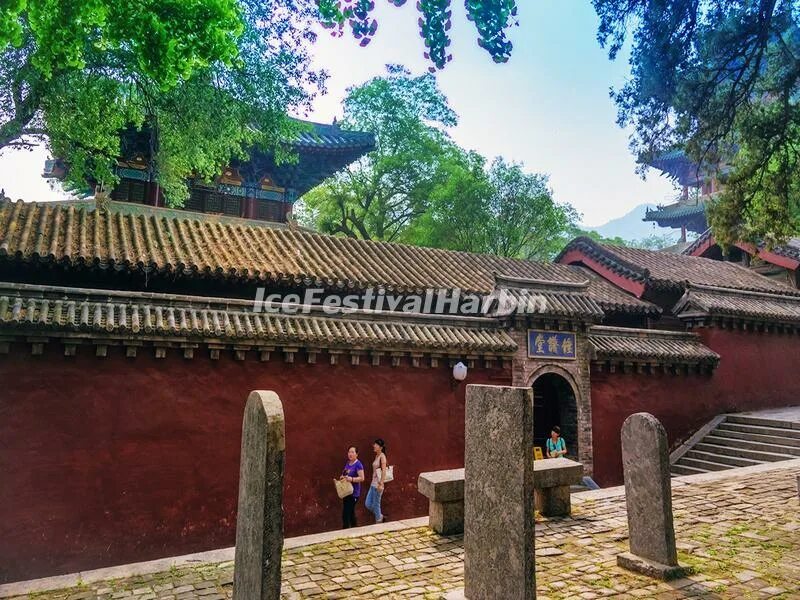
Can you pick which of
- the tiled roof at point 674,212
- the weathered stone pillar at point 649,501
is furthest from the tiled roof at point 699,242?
the weathered stone pillar at point 649,501

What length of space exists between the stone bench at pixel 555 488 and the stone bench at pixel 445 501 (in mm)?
1141

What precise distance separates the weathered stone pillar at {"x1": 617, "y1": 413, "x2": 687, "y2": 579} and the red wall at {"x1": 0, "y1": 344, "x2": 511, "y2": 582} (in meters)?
5.39

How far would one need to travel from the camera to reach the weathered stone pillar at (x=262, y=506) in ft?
11.4

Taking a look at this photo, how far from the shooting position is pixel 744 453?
11945 millimetres

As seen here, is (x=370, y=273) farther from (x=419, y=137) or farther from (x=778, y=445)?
(x=419, y=137)

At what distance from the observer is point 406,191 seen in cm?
2412

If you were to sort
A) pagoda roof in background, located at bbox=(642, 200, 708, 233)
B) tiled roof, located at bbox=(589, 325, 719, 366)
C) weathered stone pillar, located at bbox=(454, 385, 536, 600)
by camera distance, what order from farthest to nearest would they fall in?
pagoda roof in background, located at bbox=(642, 200, 708, 233)
tiled roof, located at bbox=(589, 325, 719, 366)
weathered stone pillar, located at bbox=(454, 385, 536, 600)

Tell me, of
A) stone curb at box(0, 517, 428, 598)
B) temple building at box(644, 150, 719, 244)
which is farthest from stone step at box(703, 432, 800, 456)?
temple building at box(644, 150, 719, 244)

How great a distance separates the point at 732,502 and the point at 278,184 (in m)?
15.2

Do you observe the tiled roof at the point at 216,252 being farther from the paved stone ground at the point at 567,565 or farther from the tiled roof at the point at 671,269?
the paved stone ground at the point at 567,565

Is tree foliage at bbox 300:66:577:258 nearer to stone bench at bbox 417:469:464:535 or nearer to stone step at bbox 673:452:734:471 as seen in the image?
stone step at bbox 673:452:734:471

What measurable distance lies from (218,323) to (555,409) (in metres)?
7.99

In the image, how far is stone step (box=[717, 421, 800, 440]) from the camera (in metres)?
11.9

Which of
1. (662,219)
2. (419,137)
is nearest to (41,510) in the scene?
(419,137)
